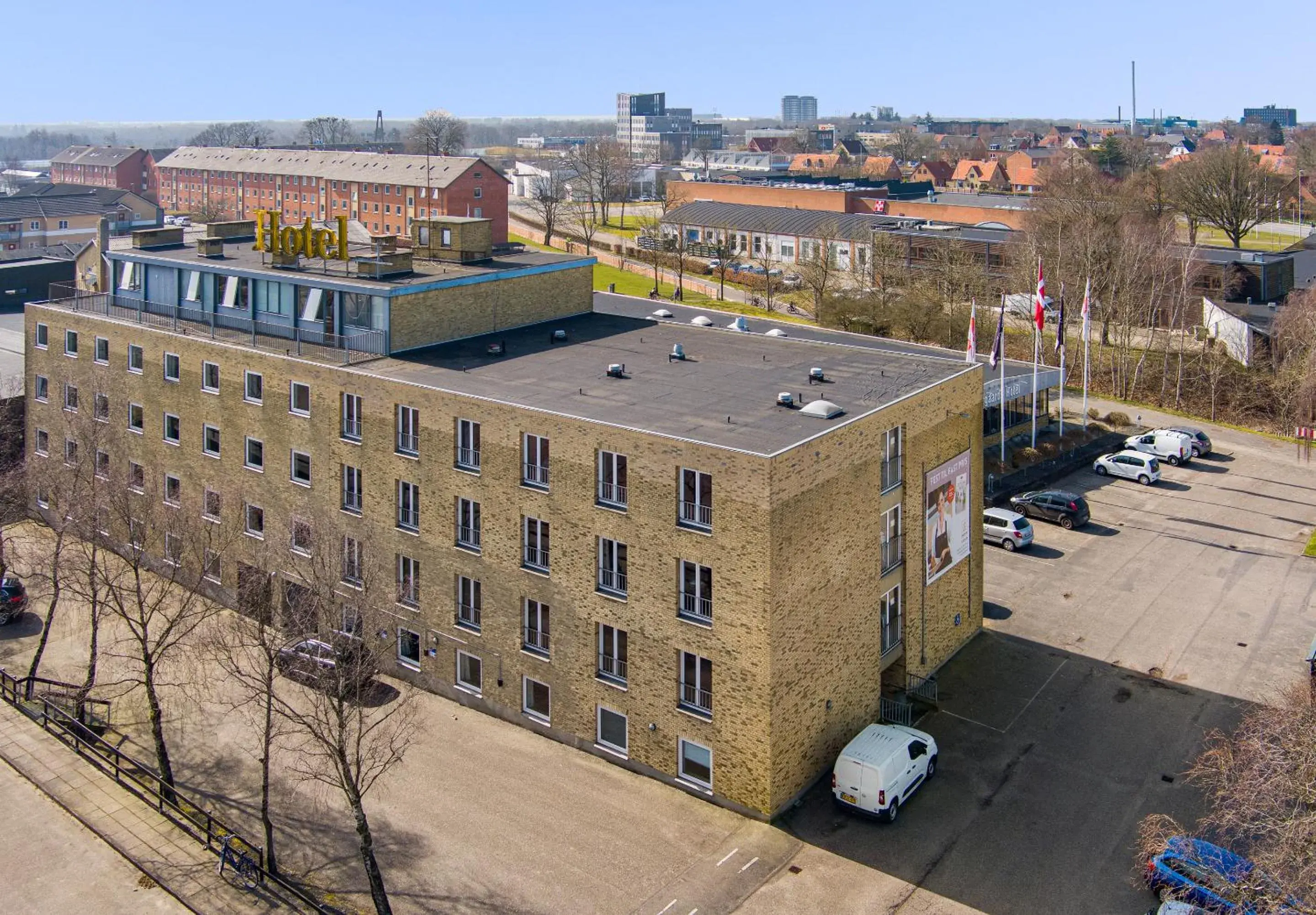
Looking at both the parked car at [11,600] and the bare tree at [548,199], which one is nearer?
the parked car at [11,600]

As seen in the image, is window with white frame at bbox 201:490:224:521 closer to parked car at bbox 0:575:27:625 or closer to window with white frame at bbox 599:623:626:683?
parked car at bbox 0:575:27:625

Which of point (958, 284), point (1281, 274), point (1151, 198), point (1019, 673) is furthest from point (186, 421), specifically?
point (1151, 198)

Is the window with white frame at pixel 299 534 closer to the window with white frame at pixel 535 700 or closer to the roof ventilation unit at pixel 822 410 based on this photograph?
the window with white frame at pixel 535 700

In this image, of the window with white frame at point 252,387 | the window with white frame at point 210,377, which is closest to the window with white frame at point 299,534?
the window with white frame at point 252,387

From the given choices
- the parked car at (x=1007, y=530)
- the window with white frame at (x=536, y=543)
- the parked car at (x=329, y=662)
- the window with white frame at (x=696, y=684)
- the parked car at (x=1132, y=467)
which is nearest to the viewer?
the parked car at (x=329, y=662)

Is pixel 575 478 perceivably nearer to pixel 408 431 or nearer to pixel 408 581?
pixel 408 431

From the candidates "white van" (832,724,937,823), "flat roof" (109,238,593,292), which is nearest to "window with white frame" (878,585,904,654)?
"white van" (832,724,937,823)
